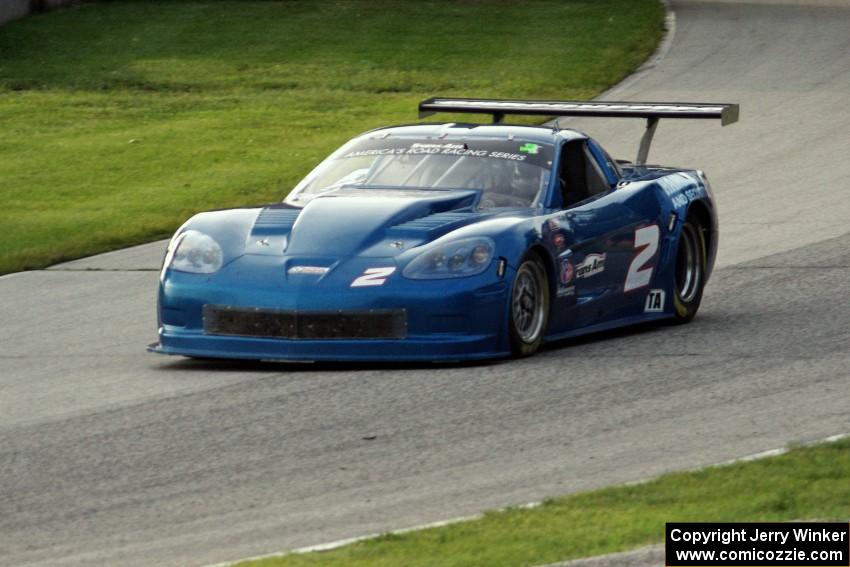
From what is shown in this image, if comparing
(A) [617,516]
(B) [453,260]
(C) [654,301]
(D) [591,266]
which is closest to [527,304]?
(B) [453,260]

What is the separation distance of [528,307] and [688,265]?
2169mm

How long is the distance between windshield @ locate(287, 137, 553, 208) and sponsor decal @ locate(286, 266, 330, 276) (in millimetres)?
1061

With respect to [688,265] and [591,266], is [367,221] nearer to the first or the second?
[591,266]

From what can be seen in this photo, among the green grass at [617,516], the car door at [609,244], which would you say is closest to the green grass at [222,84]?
the car door at [609,244]

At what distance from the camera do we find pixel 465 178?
1034 centimetres

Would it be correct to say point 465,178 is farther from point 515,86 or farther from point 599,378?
point 515,86

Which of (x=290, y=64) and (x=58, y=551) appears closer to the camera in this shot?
(x=58, y=551)

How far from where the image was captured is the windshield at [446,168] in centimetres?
Answer: 1027

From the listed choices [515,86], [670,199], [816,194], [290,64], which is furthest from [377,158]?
[290,64]

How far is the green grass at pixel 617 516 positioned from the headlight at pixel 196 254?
3.51m

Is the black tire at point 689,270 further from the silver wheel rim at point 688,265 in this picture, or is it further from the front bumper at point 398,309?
the front bumper at point 398,309

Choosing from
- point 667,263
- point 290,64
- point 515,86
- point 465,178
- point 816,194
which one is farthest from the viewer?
point 290,64

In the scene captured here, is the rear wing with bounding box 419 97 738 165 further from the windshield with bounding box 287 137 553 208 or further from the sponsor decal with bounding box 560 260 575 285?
the sponsor decal with bounding box 560 260 575 285

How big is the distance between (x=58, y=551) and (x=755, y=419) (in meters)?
3.11
